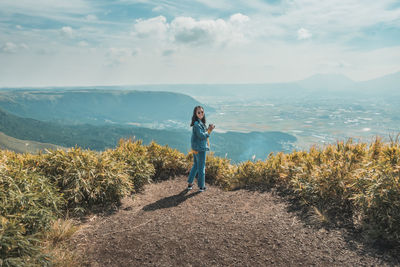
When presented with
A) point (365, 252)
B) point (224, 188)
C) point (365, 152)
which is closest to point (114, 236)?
point (224, 188)

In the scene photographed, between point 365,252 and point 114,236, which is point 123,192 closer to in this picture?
point 114,236

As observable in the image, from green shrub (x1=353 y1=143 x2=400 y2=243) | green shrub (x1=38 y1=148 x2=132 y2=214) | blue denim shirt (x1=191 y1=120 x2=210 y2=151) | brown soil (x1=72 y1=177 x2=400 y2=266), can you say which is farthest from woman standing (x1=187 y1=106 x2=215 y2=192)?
green shrub (x1=353 y1=143 x2=400 y2=243)

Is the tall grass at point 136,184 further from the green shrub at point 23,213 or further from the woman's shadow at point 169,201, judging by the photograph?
the woman's shadow at point 169,201

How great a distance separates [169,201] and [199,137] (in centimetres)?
195

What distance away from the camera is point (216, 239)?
4410 mm

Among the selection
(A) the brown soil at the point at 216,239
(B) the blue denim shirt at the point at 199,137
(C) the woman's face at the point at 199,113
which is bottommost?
(A) the brown soil at the point at 216,239

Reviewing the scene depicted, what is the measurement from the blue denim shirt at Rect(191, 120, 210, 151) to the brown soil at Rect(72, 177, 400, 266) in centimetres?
162

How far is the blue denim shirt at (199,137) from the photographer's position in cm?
670

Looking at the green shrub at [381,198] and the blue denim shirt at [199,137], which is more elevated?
the blue denim shirt at [199,137]

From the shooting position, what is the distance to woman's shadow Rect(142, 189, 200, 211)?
239 inches

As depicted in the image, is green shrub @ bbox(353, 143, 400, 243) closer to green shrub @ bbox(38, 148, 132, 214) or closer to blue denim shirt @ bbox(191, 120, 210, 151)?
blue denim shirt @ bbox(191, 120, 210, 151)

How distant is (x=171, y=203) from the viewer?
6.33m

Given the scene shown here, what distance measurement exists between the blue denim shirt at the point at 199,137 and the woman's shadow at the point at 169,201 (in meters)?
1.40

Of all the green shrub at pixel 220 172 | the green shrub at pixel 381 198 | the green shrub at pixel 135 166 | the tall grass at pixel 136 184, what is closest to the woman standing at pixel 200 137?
the green shrub at pixel 220 172
